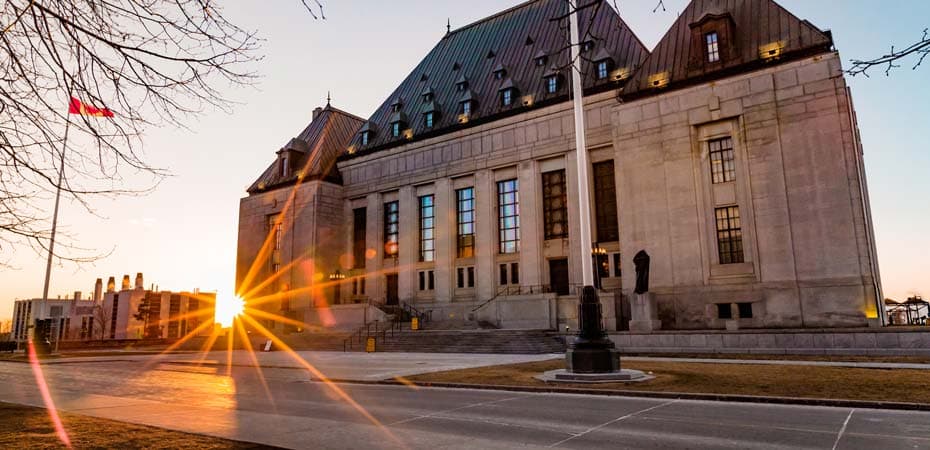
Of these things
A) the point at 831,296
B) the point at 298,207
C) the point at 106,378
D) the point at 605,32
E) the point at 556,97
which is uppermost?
the point at 605,32

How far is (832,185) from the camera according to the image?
30344mm

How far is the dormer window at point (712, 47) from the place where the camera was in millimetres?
35844

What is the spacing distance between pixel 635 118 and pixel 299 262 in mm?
34184

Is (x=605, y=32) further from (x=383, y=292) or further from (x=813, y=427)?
(x=813, y=427)

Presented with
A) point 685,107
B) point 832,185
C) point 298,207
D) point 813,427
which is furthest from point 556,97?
point 813,427

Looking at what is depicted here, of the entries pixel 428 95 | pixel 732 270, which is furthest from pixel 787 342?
pixel 428 95

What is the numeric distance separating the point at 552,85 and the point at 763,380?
3467cm

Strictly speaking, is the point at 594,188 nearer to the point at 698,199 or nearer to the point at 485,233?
the point at 698,199

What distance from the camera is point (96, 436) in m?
7.65

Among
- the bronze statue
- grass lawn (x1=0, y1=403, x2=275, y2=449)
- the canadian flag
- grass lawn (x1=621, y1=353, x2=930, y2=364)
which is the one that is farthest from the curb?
the bronze statue

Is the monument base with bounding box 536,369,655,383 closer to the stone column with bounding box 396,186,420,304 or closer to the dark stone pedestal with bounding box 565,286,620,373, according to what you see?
the dark stone pedestal with bounding box 565,286,620,373

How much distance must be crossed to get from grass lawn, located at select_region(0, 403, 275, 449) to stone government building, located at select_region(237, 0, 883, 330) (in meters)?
10.3

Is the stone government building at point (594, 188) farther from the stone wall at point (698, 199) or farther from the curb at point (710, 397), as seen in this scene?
the curb at point (710, 397)

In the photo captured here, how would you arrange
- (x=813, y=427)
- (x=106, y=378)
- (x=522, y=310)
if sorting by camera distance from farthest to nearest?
1. (x=522, y=310)
2. (x=106, y=378)
3. (x=813, y=427)
